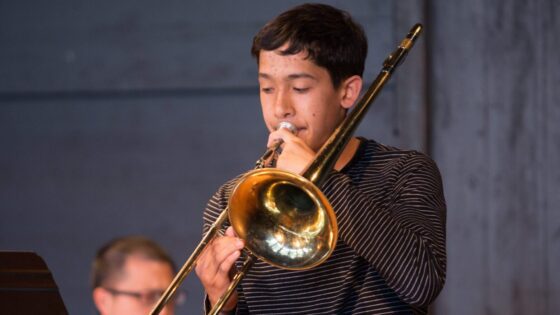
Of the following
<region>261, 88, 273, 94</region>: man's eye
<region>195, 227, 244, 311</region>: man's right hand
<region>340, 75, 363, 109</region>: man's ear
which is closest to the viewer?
<region>195, 227, 244, 311</region>: man's right hand

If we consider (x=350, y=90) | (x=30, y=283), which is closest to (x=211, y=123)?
(x=350, y=90)

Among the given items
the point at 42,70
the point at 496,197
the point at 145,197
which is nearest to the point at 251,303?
the point at 496,197

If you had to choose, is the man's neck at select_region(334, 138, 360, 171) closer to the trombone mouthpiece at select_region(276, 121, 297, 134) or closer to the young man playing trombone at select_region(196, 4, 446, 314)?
the young man playing trombone at select_region(196, 4, 446, 314)

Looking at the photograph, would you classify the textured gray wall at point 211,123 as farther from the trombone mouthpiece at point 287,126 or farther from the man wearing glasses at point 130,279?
the trombone mouthpiece at point 287,126

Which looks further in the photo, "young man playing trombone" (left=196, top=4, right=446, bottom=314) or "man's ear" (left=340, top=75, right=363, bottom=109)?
"man's ear" (left=340, top=75, right=363, bottom=109)

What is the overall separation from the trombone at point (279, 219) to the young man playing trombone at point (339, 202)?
36mm

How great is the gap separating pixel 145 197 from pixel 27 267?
2.44 meters

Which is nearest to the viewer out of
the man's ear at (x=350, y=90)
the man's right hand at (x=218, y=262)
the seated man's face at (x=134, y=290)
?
the man's right hand at (x=218, y=262)

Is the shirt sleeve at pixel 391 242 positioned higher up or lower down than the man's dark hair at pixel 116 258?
higher up

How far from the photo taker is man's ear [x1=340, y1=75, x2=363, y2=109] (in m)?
2.42

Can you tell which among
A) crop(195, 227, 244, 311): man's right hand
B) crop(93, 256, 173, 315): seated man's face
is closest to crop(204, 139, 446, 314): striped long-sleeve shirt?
crop(195, 227, 244, 311): man's right hand

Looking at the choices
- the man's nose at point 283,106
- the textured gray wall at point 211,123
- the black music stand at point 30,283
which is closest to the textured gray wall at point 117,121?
the textured gray wall at point 211,123

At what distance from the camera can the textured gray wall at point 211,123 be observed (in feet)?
12.8

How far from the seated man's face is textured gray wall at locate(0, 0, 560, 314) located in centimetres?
121
